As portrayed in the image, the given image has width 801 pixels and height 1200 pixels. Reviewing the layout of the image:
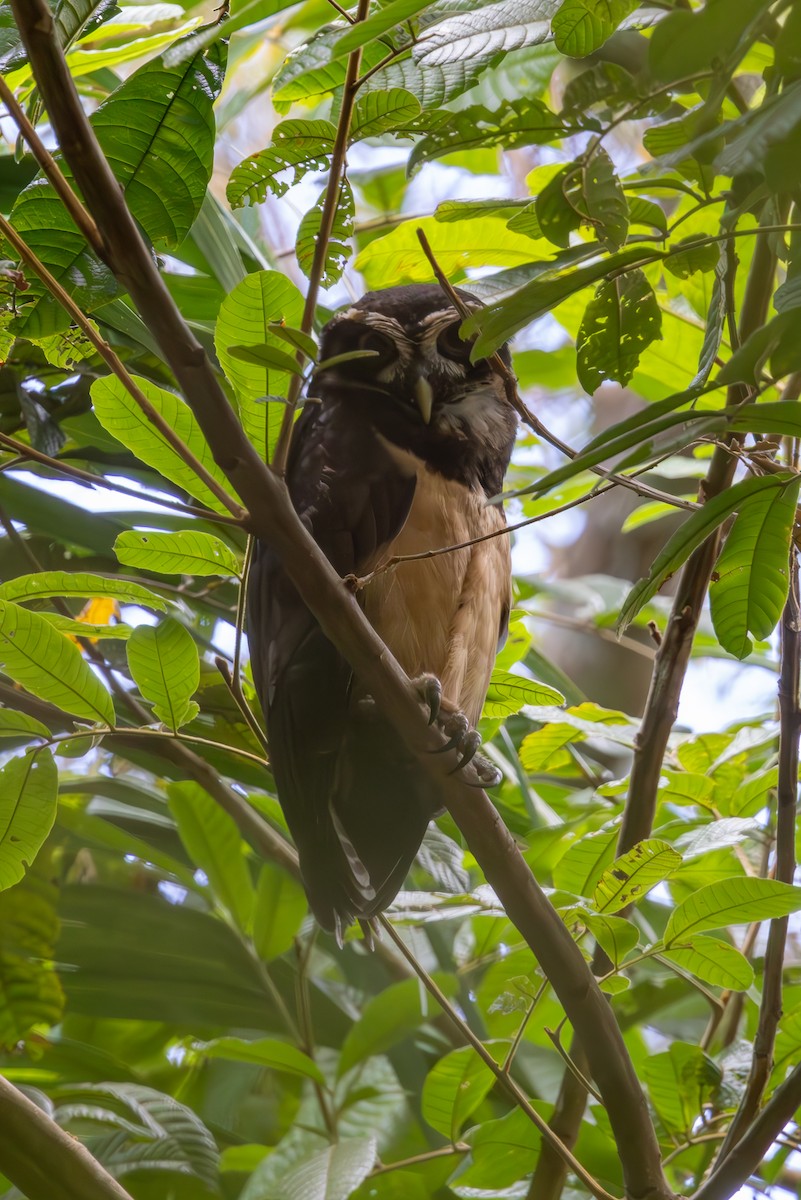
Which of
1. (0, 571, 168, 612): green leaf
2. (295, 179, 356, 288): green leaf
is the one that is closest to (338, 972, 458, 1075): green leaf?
(0, 571, 168, 612): green leaf

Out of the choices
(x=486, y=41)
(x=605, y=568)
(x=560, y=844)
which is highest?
(x=605, y=568)

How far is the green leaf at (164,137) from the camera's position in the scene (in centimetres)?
110

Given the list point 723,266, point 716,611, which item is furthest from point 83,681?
point 723,266

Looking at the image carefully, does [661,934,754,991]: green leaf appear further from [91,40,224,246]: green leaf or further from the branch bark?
[91,40,224,246]: green leaf

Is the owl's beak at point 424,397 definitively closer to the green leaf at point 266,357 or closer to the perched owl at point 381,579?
the perched owl at point 381,579

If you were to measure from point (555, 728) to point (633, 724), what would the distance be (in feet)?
0.59

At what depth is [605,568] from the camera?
542 cm

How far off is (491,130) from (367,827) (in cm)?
141

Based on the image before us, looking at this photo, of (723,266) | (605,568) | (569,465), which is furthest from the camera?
(605,568)

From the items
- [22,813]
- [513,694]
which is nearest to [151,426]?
[22,813]

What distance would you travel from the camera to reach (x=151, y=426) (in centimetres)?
140

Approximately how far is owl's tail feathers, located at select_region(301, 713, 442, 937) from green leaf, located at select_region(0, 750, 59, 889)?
647mm

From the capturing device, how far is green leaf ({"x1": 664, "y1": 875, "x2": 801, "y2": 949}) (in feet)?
4.36

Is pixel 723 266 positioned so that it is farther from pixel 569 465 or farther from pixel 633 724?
pixel 633 724
